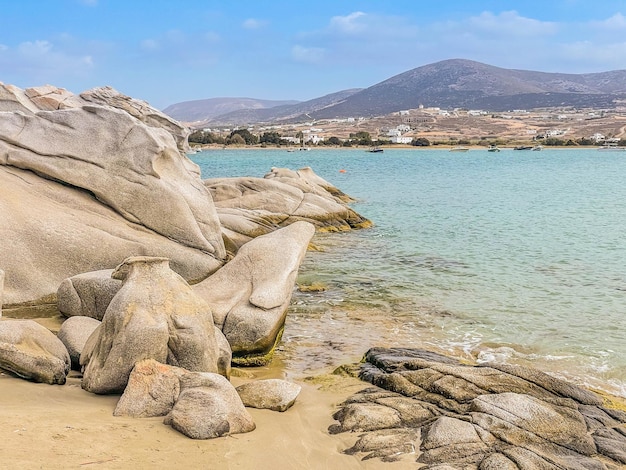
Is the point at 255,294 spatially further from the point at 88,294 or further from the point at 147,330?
the point at 147,330

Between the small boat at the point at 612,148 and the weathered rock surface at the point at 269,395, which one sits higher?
the weathered rock surface at the point at 269,395

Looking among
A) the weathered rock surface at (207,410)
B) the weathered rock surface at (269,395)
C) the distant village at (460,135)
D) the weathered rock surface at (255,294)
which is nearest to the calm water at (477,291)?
the weathered rock surface at (255,294)

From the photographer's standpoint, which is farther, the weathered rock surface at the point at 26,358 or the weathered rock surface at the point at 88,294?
the weathered rock surface at the point at 88,294

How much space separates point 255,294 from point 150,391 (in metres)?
4.28

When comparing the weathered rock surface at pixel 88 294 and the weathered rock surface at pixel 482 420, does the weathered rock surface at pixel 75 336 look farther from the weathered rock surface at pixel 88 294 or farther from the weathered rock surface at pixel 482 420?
the weathered rock surface at pixel 482 420

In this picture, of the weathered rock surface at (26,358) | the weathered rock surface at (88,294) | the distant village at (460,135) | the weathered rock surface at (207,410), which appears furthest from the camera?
the distant village at (460,135)

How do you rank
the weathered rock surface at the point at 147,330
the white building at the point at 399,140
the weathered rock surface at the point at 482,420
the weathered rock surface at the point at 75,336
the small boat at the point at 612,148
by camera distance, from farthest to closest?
1. the white building at the point at 399,140
2. the small boat at the point at 612,148
3. the weathered rock surface at the point at 75,336
4. the weathered rock surface at the point at 147,330
5. the weathered rock surface at the point at 482,420

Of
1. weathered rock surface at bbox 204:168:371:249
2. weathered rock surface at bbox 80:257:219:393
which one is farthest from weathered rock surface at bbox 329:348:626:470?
weathered rock surface at bbox 204:168:371:249

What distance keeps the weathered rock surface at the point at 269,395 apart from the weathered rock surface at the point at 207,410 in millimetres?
876

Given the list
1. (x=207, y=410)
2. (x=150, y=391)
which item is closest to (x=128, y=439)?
(x=207, y=410)

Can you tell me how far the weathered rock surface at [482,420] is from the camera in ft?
22.0

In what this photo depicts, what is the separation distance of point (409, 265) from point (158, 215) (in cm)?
870

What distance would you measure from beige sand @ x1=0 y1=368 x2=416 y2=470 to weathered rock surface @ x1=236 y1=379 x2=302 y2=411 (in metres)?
0.11

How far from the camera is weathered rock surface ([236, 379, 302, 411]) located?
802cm
